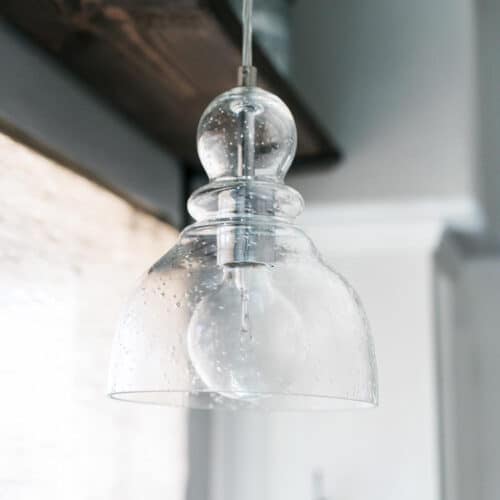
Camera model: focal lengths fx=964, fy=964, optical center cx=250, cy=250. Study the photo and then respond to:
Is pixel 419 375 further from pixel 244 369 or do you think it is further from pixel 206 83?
pixel 244 369

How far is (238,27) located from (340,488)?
38.6 inches

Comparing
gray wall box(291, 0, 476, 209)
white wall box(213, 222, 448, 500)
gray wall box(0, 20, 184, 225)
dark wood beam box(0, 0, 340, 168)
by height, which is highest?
gray wall box(291, 0, 476, 209)

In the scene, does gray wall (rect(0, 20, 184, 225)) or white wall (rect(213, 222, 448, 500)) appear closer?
gray wall (rect(0, 20, 184, 225))

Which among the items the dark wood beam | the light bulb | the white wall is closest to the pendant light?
the light bulb

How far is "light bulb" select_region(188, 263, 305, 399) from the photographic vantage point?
75cm

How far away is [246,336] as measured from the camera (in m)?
0.77

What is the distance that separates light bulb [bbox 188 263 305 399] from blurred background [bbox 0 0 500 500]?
579 millimetres

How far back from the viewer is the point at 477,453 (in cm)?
240

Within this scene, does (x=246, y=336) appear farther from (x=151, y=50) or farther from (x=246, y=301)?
(x=151, y=50)

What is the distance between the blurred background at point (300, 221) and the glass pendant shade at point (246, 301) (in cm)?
53

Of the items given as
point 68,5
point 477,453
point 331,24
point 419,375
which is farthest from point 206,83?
point 477,453

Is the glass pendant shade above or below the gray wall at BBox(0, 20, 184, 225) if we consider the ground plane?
below

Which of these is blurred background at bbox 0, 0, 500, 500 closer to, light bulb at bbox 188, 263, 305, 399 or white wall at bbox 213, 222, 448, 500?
white wall at bbox 213, 222, 448, 500

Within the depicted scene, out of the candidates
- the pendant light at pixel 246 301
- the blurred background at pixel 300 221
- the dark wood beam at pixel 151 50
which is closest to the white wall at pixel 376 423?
the blurred background at pixel 300 221
